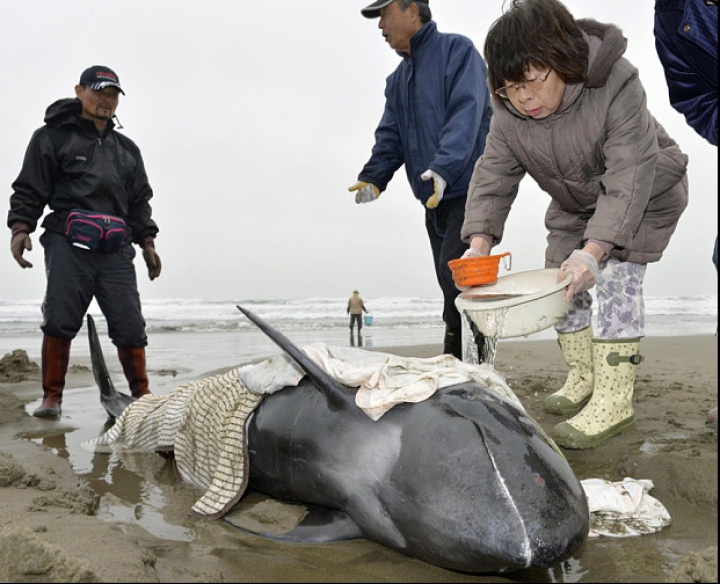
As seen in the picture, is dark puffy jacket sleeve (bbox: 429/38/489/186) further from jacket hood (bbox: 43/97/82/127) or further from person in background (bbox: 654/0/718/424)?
jacket hood (bbox: 43/97/82/127)

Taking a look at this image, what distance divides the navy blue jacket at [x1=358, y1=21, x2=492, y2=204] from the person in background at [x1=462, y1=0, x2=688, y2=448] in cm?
73

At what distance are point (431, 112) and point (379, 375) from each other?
122 inches

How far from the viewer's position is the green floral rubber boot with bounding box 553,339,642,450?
3.56m

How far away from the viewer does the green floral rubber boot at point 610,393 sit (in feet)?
11.7

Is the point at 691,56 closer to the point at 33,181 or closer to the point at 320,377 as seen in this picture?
the point at 320,377

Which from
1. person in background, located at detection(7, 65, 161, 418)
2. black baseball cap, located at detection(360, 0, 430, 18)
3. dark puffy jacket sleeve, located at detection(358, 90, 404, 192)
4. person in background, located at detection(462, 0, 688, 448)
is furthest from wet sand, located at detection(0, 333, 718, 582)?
black baseball cap, located at detection(360, 0, 430, 18)

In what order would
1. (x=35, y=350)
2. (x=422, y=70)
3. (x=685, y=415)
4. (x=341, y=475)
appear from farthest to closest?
(x=35, y=350) < (x=422, y=70) < (x=685, y=415) < (x=341, y=475)

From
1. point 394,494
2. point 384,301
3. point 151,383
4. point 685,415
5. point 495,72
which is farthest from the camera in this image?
point 384,301

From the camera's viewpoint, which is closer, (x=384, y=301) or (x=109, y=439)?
(x=109, y=439)

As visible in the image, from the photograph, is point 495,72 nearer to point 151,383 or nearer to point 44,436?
point 44,436

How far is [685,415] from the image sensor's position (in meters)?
4.16

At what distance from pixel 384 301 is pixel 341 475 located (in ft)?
109

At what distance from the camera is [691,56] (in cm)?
250

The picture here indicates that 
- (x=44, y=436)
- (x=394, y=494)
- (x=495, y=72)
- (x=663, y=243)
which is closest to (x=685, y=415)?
(x=663, y=243)
